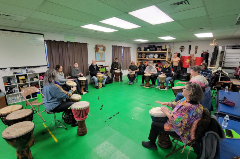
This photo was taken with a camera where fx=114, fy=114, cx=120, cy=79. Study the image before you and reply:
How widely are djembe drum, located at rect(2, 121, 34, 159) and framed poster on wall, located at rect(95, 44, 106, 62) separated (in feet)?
17.0

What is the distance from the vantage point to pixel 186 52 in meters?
7.54

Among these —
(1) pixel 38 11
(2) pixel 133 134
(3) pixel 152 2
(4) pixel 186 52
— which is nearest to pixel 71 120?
(2) pixel 133 134

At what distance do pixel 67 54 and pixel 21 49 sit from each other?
1627mm

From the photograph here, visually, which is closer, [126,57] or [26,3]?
[26,3]

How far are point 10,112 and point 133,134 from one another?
235 cm

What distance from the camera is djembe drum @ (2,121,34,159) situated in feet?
4.85

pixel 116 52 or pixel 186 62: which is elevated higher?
pixel 116 52

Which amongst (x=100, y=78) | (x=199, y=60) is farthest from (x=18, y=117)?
(x=199, y=60)

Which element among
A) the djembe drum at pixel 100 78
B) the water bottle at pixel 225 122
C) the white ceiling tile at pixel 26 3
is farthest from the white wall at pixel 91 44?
the water bottle at pixel 225 122

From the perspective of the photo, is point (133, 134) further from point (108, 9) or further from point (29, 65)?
point (29, 65)

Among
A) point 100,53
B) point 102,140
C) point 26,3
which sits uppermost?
point 26,3

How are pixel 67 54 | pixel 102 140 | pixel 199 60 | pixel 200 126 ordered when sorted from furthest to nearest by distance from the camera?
pixel 199 60
pixel 67 54
pixel 102 140
pixel 200 126

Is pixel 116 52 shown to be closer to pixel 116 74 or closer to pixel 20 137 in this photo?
pixel 116 74

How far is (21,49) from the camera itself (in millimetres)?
3930
